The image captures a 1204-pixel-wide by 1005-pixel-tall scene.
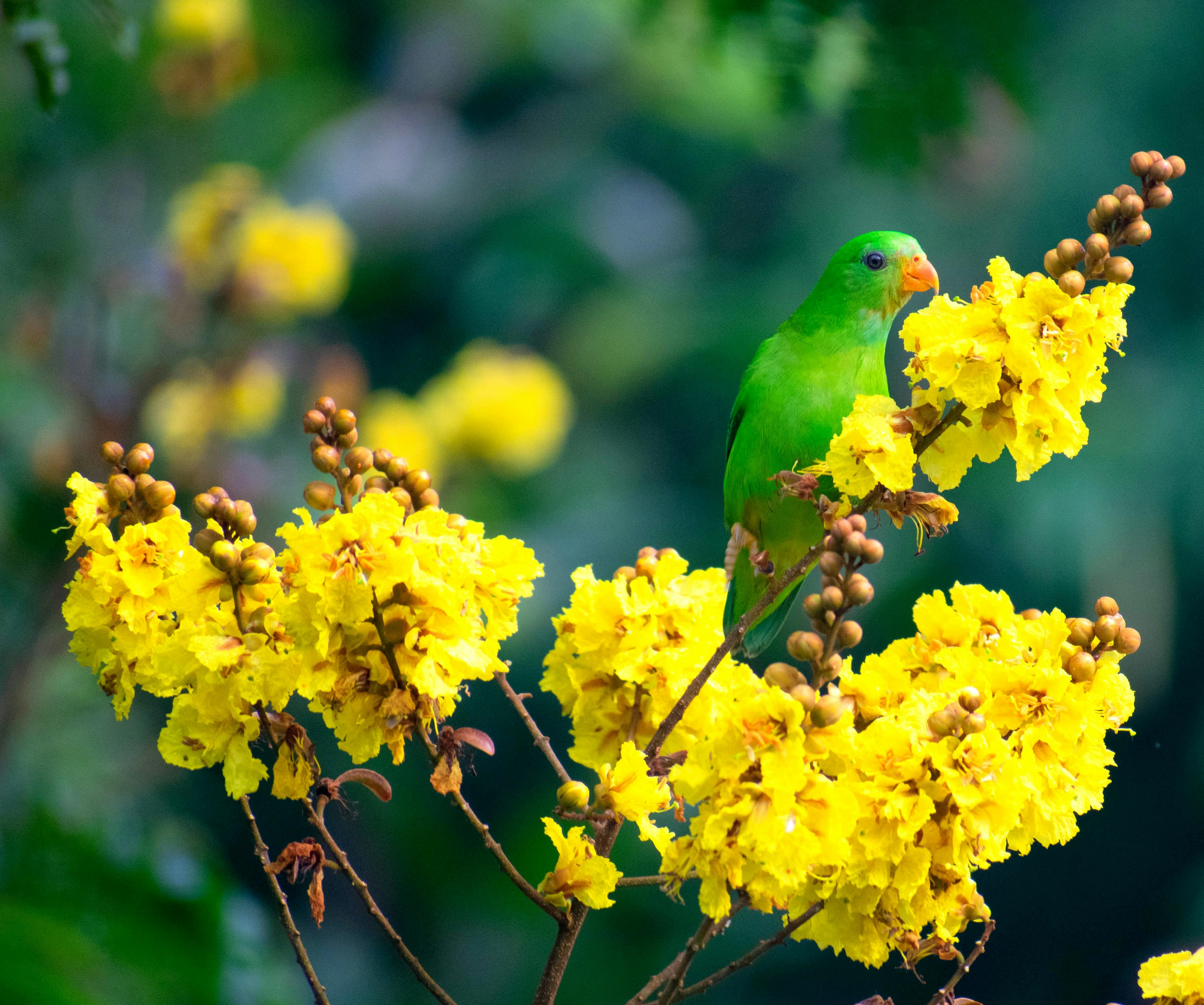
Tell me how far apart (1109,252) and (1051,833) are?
0.61 meters

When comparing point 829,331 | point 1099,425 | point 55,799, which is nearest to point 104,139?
point 55,799

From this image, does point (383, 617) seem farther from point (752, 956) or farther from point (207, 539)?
point (752, 956)

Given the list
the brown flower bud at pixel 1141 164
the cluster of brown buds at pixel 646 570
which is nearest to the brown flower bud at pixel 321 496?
the cluster of brown buds at pixel 646 570

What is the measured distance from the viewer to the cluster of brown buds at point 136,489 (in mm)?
1275

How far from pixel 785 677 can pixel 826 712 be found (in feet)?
0.19

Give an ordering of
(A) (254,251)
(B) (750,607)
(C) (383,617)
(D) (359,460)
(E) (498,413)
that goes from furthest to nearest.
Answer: (E) (498,413) → (A) (254,251) → (B) (750,607) → (D) (359,460) → (C) (383,617)

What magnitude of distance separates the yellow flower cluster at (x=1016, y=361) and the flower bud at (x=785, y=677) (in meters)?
0.29

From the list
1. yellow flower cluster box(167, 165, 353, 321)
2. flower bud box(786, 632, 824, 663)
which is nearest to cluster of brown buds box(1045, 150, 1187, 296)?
flower bud box(786, 632, 824, 663)

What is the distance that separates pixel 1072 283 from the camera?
1232mm

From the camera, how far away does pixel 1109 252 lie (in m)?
1.27

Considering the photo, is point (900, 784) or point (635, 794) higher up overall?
point (900, 784)

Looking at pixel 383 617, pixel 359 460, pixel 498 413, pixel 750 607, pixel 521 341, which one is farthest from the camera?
pixel 521 341

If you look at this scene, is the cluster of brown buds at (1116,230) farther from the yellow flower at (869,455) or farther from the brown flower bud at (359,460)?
the brown flower bud at (359,460)

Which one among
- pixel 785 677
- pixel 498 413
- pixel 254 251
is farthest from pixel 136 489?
pixel 498 413
